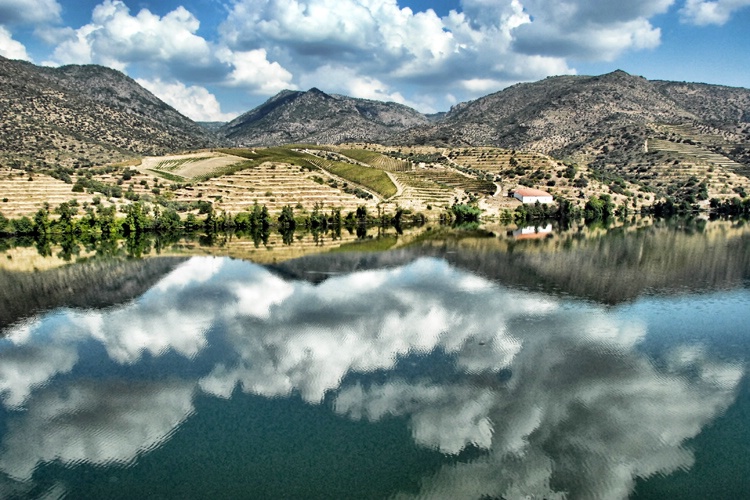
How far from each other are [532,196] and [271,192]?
60003 mm

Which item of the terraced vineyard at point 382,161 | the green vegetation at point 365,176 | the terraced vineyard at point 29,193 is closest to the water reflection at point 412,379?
the terraced vineyard at point 29,193

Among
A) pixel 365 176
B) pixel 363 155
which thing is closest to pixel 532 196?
pixel 365 176

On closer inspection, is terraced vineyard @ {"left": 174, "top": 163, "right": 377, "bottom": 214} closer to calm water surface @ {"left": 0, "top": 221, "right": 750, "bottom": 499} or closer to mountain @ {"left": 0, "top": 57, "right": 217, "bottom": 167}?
mountain @ {"left": 0, "top": 57, "right": 217, "bottom": 167}

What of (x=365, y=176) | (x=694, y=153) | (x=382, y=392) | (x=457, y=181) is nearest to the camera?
(x=382, y=392)

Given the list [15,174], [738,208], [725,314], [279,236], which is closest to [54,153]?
[15,174]

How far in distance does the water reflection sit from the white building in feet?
252

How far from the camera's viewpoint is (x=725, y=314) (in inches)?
1529

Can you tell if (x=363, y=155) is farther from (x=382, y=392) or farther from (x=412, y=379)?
(x=382, y=392)

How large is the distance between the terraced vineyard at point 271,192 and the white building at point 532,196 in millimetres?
35382

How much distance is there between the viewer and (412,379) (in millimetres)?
27109

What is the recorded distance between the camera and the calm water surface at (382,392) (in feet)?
62.4

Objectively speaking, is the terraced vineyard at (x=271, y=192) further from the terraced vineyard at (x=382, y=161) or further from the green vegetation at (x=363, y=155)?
the green vegetation at (x=363, y=155)

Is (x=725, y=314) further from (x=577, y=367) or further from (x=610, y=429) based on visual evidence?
(x=610, y=429)

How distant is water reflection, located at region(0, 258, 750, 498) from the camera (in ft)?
66.4
